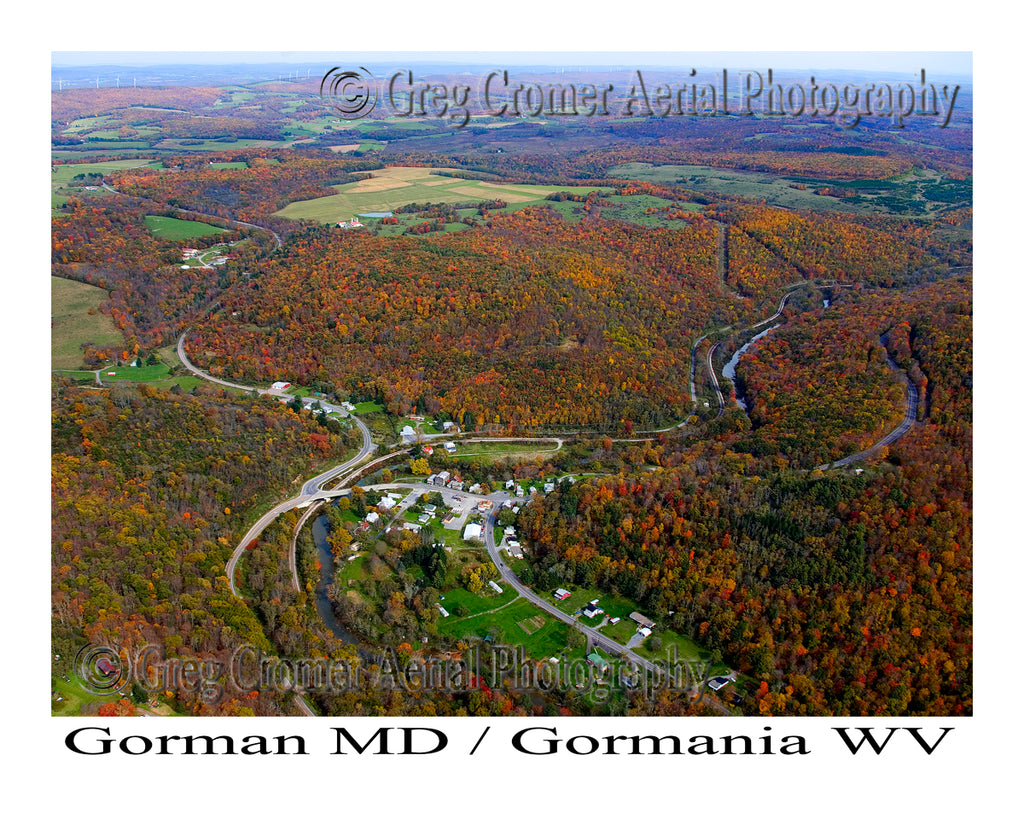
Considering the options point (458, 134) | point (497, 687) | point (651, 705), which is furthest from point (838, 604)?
point (458, 134)

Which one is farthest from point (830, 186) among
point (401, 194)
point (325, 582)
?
point (325, 582)

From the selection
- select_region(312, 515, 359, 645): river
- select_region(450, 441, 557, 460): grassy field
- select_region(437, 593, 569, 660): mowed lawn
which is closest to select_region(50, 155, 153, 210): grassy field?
select_region(450, 441, 557, 460): grassy field

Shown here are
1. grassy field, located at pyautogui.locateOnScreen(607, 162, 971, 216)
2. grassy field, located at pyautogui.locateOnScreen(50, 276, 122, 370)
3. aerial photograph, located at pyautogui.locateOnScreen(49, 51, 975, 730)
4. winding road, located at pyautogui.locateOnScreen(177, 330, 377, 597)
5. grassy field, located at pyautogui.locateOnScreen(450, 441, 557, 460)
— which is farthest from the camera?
grassy field, located at pyautogui.locateOnScreen(607, 162, 971, 216)

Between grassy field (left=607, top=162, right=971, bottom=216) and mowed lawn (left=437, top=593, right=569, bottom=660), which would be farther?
grassy field (left=607, top=162, right=971, bottom=216)

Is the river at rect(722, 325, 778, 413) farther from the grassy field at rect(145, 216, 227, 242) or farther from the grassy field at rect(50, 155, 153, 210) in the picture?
the grassy field at rect(50, 155, 153, 210)

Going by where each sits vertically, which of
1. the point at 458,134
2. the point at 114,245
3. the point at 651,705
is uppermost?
the point at 458,134

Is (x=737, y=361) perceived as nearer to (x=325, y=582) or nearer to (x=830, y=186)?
(x=325, y=582)

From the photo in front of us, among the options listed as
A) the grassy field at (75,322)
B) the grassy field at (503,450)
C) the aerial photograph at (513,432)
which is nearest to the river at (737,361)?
the aerial photograph at (513,432)

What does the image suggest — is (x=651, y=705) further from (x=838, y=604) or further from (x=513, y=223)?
(x=513, y=223)
